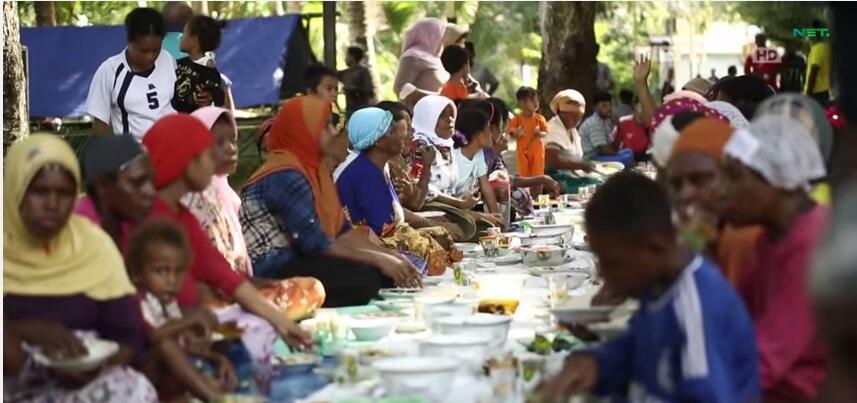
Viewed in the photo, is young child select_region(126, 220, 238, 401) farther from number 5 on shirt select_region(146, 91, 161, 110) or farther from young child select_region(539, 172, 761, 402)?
number 5 on shirt select_region(146, 91, 161, 110)

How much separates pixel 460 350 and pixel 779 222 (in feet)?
3.72

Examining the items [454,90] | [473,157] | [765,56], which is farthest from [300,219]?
[765,56]

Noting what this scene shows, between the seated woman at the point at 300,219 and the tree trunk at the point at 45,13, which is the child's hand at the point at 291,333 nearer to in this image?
the seated woman at the point at 300,219

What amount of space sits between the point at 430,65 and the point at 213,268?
7.39 meters

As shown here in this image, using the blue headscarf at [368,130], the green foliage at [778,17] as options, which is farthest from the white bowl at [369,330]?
the green foliage at [778,17]

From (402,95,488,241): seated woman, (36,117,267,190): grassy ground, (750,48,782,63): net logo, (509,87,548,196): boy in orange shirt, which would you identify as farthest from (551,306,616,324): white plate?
(750,48,782,63): net logo

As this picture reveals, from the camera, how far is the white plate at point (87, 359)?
10.9 feet

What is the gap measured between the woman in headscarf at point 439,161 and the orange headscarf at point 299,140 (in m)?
2.52

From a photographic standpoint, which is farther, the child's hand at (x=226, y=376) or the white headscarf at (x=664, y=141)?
the white headscarf at (x=664, y=141)

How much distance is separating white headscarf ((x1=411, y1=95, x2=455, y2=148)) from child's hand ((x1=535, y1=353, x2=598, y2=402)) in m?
5.39

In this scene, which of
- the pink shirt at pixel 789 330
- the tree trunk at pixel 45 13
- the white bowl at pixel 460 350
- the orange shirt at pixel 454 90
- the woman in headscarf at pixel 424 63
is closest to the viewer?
the pink shirt at pixel 789 330

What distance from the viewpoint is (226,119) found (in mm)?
5184

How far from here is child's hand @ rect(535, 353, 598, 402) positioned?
3209 mm

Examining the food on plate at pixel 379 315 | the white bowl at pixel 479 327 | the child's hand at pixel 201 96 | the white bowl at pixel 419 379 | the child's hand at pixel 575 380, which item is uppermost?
the child's hand at pixel 201 96
